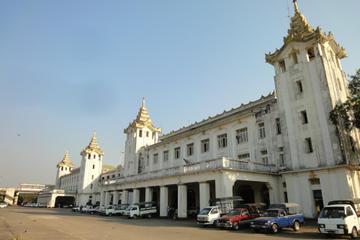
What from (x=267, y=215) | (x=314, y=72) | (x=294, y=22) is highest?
(x=294, y=22)

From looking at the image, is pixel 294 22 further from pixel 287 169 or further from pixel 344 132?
pixel 287 169

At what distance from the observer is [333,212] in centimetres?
1558

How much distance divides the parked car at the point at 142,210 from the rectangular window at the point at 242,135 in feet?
43.2

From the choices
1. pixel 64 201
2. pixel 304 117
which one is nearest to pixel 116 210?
pixel 304 117

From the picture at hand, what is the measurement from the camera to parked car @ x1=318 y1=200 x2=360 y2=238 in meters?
14.8

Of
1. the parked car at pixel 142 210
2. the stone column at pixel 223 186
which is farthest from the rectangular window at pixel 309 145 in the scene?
the parked car at pixel 142 210

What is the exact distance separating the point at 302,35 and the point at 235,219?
20631 mm

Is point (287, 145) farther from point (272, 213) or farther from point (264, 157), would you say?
point (272, 213)

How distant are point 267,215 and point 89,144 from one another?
72.3m

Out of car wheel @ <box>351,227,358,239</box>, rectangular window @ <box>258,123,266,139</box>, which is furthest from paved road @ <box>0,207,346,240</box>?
rectangular window @ <box>258,123,266,139</box>

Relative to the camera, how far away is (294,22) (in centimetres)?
3081

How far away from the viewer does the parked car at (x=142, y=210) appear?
3303cm

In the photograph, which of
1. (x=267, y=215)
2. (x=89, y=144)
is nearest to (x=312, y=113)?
(x=267, y=215)

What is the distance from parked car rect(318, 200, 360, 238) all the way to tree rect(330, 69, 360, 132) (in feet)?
32.7
